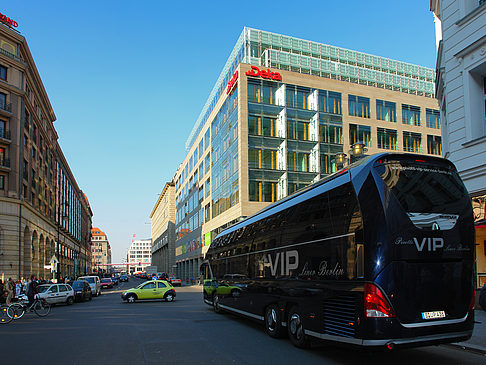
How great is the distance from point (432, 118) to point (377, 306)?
53.9 meters

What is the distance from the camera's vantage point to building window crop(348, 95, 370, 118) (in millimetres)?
51125

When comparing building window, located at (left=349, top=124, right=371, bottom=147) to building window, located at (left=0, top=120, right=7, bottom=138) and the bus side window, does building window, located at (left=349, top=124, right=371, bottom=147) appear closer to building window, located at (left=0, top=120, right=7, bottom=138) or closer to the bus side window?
building window, located at (left=0, top=120, right=7, bottom=138)

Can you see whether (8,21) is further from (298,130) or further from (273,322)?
(273,322)

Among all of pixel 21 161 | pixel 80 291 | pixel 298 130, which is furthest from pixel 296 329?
pixel 21 161

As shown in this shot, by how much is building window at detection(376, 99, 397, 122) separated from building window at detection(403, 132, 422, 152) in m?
2.55

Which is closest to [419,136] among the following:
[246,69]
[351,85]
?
[351,85]

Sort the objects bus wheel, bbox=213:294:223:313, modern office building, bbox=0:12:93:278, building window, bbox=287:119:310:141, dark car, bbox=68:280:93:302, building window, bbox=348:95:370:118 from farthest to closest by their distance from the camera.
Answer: building window, bbox=348:95:370:118 → building window, bbox=287:119:310:141 → modern office building, bbox=0:12:93:278 → dark car, bbox=68:280:93:302 → bus wheel, bbox=213:294:223:313

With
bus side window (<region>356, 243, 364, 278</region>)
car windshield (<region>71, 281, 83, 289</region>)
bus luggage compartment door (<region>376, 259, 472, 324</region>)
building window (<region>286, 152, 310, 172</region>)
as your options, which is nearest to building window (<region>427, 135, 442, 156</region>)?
building window (<region>286, 152, 310, 172</region>)

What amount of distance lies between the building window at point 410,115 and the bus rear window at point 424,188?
48.7 meters

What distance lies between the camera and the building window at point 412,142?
52844mm

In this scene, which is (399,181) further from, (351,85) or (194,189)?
(194,189)

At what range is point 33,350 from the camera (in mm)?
10141

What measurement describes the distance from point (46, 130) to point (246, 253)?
54012 mm

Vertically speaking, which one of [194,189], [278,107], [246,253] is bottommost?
[246,253]
